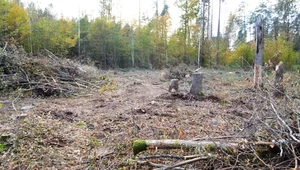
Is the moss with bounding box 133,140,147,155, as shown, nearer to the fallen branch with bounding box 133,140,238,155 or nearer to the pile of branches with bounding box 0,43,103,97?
the fallen branch with bounding box 133,140,238,155

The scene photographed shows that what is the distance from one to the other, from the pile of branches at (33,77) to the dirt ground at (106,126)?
45cm

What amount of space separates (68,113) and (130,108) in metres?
1.38

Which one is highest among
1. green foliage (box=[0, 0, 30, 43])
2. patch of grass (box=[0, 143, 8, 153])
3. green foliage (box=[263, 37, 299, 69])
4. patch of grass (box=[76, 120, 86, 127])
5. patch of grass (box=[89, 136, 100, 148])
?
green foliage (box=[0, 0, 30, 43])

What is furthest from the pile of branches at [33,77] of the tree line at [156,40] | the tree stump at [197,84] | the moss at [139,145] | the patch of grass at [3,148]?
the tree line at [156,40]

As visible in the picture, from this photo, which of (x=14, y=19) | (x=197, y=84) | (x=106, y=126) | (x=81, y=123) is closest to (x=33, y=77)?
(x=81, y=123)

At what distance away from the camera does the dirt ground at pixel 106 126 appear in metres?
2.68

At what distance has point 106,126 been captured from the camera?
13.4ft

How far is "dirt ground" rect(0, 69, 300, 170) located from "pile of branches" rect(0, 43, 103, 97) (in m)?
0.45

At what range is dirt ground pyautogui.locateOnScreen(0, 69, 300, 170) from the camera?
2680 mm

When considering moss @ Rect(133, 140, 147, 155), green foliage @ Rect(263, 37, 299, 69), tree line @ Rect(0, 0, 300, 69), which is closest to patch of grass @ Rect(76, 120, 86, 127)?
moss @ Rect(133, 140, 147, 155)

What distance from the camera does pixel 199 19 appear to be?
64.5 ft

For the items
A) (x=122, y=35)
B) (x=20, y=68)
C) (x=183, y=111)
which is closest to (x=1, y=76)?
(x=20, y=68)

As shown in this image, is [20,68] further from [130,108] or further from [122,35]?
[122,35]

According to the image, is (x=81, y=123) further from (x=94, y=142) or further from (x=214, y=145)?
(x=214, y=145)
